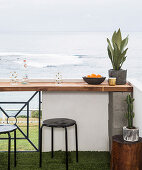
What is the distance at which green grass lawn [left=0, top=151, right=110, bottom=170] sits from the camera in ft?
9.98

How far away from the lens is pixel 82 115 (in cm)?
347

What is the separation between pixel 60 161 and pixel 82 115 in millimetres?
584

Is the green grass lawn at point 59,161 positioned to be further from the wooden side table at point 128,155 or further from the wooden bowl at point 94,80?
the wooden bowl at point 94,80

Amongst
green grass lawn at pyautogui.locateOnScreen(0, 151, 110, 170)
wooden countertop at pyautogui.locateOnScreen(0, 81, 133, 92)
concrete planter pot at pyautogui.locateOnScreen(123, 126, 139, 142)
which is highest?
wooden countertop at pyautogui.locateOnScreen(0, 81, 133, 92)

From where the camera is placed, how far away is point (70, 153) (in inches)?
136

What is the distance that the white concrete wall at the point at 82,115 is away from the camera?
345cm

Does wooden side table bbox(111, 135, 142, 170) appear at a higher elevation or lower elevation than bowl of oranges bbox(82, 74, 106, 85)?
lower

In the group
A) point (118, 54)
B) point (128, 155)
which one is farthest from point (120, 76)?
point (128, 155)

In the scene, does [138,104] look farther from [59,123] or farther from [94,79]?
[59,123]

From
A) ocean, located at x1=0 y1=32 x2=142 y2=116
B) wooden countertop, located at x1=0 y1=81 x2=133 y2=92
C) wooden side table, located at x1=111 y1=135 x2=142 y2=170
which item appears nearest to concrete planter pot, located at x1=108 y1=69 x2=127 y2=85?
wooden countertop, located at x1=0 y1=81 x2=133 y2=92

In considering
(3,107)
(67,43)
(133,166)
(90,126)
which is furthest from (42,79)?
(67,43)

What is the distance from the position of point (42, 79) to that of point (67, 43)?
12.9 m

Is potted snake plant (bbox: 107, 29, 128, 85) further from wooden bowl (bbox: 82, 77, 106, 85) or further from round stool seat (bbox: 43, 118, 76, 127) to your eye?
round stool seat (bbox: 43, 118, 76, 127)

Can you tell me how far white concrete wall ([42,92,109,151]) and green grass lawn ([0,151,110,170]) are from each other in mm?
122
